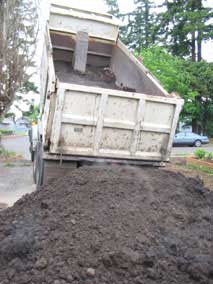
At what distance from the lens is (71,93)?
611 cm

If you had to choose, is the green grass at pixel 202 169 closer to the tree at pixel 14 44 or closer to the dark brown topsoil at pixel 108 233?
the dark brown topsoil at pixel 108 233

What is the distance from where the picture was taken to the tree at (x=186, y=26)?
30.3m

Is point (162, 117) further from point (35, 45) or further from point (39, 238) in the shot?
point (35, 45)

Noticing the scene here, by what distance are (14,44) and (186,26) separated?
18.6m

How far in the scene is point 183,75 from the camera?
92.3ft

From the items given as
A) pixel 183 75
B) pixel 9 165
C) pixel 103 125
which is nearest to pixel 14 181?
pixel 9 165

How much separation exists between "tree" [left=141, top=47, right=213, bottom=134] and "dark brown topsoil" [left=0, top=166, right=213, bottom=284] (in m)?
22.4

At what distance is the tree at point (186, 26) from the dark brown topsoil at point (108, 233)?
26887 millimetres

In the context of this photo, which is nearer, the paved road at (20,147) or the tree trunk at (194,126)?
the paved road at (20,147)

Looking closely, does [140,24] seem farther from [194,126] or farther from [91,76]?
[91,76]

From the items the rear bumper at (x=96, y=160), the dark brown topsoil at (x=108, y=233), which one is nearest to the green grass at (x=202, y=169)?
the rear bumper at (x=96, y=160)

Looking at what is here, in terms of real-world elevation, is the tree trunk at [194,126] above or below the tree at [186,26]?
below

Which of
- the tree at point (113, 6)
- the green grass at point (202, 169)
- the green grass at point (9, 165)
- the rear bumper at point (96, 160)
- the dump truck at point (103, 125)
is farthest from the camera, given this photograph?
the tree at point (113, 6)

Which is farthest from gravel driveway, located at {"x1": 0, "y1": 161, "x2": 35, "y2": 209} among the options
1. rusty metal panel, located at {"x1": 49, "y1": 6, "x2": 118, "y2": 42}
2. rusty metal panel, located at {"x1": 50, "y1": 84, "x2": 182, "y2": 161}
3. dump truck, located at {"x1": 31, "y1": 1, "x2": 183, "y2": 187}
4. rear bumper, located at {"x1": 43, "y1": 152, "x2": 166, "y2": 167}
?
rusty metal panel, located at {"x1": 49, "y1": 6, "x2": 118, "y2": 42}
